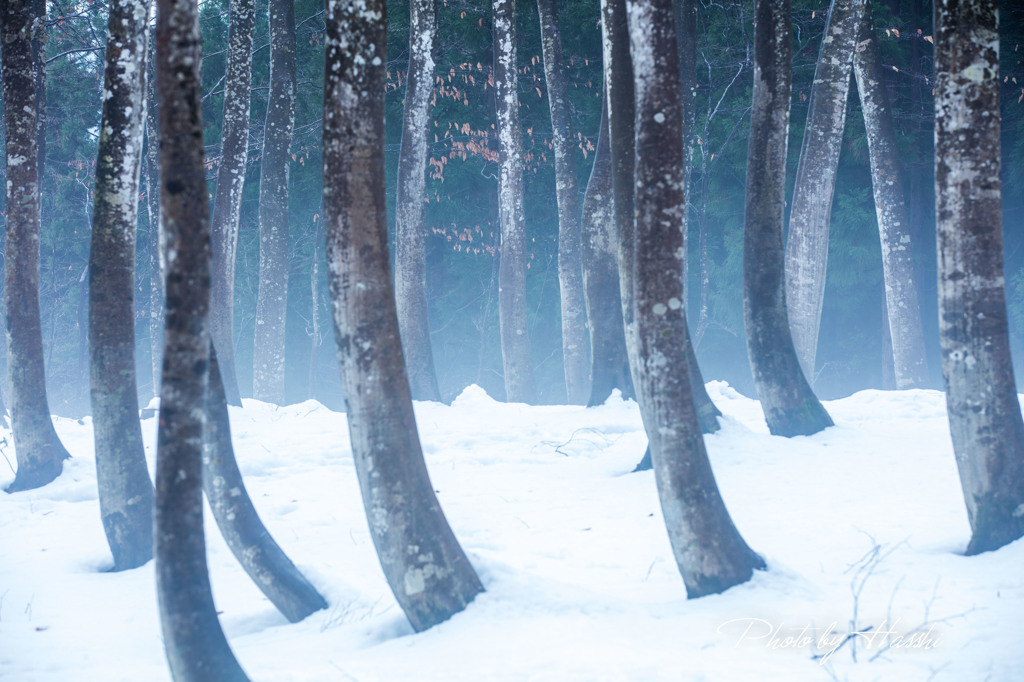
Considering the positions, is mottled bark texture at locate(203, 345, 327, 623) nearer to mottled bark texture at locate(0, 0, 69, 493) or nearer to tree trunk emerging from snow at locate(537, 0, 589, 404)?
mottled bark texture at locate(0, 0, 69, 493)

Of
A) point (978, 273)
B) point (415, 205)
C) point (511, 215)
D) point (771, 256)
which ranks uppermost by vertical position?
point (511, 215)

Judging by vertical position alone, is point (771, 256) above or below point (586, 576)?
above

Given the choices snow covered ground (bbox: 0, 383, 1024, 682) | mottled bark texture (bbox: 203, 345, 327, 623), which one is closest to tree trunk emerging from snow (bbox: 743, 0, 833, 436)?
snow covered ground (bbox: 0, 383, 1024, 682)

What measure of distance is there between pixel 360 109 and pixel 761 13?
6.24m

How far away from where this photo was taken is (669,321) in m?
5.00

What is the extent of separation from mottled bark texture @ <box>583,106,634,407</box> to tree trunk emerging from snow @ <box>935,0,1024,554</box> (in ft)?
18.3

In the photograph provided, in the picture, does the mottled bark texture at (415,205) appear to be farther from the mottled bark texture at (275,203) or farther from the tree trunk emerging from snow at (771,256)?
the tree trunk emerging from snow at (771,256)

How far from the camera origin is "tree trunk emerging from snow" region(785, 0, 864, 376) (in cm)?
1101

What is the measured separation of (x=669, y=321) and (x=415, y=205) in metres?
8.67

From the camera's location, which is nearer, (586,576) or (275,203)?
(586,576)

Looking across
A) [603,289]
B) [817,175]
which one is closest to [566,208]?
[603,289]

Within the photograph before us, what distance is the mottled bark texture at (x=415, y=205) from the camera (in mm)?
12531

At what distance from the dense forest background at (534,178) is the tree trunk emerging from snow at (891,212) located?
242 centimetres

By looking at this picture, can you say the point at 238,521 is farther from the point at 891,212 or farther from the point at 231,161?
the point at 891,212
